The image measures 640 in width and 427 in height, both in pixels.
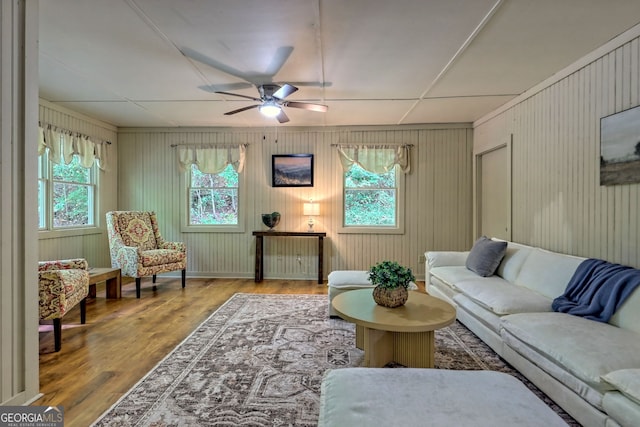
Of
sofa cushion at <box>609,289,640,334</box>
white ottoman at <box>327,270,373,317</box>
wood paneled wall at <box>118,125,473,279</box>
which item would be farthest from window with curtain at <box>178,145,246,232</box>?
sofa cushion at <box>609,289,640,334</box>

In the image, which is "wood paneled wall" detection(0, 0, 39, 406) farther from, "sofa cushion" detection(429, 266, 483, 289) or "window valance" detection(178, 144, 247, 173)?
"sofa cushion" detection(429, 266, 483, 289)

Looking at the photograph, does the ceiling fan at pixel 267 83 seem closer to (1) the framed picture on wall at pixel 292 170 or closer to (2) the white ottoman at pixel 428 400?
(1) the framed picture on wall at pixel 292 170

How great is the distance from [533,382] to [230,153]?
4694 mm

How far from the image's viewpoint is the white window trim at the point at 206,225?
5109 mm

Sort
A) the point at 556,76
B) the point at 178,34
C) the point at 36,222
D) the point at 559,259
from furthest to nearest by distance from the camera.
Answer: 1. the point at 556,76
2. the point at 559,259
3. the point at 178,34
4. the point at 36,222

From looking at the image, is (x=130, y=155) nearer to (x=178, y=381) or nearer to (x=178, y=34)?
(x=178, y=34)

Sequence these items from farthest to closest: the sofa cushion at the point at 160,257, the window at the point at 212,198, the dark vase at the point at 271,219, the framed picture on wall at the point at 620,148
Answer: the window at the point at 212,198
the dark vase at the point at 271,219
the sofa cushion at the point at 160,257
the framed picture on wall at the point at 620,148

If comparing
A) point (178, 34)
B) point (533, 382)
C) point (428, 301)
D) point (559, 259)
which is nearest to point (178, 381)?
point (428, 301)

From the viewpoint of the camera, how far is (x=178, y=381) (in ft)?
6.65

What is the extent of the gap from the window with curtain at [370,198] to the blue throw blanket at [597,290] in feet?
8.95

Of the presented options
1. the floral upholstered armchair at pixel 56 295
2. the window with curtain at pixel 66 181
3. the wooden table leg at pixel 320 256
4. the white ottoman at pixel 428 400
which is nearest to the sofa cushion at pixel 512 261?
the white ottoman at pixel 428 400

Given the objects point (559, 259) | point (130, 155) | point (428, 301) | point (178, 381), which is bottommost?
point (178, 381)

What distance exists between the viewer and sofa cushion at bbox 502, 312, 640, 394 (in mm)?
A: 1489

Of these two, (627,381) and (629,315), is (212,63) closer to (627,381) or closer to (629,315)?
(627,381)
